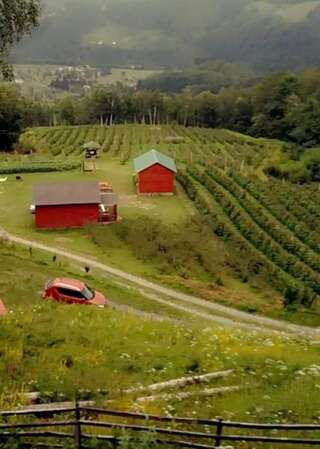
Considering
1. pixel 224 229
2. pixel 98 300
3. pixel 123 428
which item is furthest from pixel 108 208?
pixel 123 428

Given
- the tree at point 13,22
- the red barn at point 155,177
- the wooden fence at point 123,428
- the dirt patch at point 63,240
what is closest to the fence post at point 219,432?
the wooden fence at point 123,428

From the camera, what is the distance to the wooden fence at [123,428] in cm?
852

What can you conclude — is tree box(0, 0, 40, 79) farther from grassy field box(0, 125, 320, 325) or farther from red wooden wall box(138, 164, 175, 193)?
red wooden wall box(138, 164, 175, 193)

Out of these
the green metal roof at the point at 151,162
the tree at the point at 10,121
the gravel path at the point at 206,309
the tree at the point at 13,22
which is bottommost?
the gravel path at the point at 206,309

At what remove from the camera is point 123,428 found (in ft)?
28.8

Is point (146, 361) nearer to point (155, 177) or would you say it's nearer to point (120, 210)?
point (120, 210)

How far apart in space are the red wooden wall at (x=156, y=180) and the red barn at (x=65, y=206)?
9504 millimetres

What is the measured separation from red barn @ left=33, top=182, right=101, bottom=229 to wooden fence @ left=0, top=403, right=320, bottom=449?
91.7 feet

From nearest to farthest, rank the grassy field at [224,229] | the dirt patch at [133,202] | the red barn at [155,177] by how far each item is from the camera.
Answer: the grassy field at [224,229], the dirt patch at [133,202], the red barn at [155,177]

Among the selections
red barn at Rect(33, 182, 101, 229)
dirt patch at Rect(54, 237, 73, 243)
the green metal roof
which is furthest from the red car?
the green metal roof

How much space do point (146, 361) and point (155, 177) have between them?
35.3 meters

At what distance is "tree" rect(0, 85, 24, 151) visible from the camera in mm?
65438

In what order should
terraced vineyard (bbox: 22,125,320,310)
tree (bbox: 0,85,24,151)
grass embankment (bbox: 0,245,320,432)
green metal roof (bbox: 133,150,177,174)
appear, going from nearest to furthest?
grass embankment (bbox: 0,245,320,432) < terraced vineyard (bbox: 22,125,320,310) < green metal roof (bbox: 133,150,177,174) < tree (bbox: 0,85,24,151)

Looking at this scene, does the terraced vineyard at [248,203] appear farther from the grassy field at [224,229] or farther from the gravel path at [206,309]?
the gravel path at [206,309]
